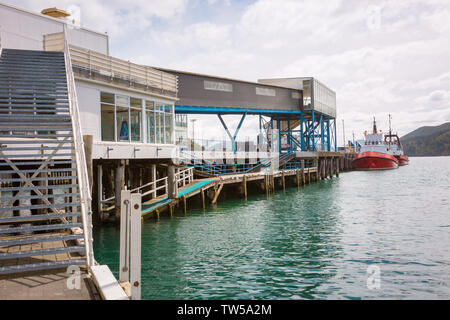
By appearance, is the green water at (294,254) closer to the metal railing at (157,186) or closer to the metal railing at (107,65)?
the metal railing at (157,186)

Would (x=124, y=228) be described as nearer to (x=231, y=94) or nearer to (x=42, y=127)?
(x=42, y=127)

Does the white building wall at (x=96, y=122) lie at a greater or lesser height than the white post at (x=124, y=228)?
greater

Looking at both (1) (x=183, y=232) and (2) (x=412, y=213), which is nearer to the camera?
(1) (x=183, y=232)

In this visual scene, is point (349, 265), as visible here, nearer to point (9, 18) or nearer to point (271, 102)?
point (9, 18)

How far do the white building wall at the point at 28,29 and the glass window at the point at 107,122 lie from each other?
5.61 m

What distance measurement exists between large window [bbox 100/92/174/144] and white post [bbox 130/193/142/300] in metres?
12.1

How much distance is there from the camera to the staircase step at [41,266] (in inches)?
257

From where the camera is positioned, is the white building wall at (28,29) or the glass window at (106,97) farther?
the white building wall at (28,29)

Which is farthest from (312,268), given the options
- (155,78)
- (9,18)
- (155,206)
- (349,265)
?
(9,18)

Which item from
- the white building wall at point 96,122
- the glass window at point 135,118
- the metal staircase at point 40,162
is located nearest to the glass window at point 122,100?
the white building wall at point 96,122

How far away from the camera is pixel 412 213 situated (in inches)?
814

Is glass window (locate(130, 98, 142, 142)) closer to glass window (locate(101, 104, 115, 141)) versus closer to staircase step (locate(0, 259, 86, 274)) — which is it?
glass window (locate(101, 104, 115, 141))

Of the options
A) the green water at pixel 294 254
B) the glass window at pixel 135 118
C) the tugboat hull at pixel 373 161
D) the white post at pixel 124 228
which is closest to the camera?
the white post at pixel 124 228

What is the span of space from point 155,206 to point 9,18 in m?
11.6
